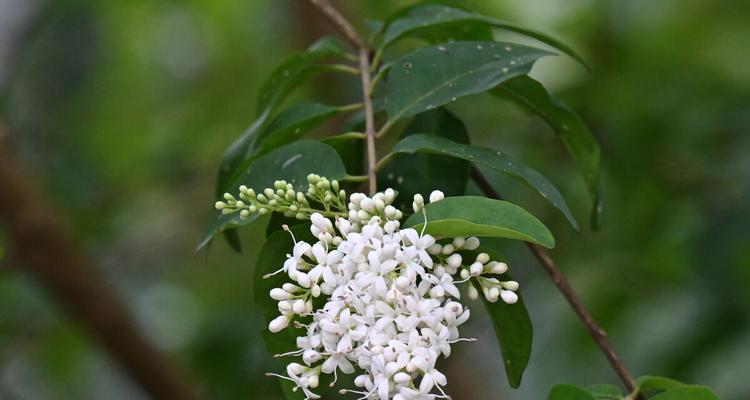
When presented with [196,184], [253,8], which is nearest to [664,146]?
[196,184]

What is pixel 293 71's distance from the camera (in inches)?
47.9

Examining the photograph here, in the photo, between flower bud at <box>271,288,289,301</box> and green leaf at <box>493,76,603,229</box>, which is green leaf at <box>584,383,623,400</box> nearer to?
green leaf at <box>493,76,603,229</box>

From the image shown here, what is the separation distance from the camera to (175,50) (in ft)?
11.0

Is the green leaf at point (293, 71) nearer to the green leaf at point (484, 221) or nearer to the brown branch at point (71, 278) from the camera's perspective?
the green leaf at point (484, 221)

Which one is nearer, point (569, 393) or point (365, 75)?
point (569, 393)

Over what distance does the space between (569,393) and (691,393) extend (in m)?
0.11

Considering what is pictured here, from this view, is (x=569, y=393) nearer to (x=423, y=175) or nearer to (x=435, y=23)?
(x=423, y=175)

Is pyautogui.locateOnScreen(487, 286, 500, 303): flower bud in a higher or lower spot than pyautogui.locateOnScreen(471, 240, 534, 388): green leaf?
higher

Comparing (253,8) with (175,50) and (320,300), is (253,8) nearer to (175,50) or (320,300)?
(175,50)

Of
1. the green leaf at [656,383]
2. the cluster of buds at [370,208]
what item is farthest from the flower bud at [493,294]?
the green leaf at [656,383]

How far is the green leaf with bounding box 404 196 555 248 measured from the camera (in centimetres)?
82

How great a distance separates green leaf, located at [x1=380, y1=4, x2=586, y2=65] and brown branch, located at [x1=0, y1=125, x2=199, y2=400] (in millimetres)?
1169

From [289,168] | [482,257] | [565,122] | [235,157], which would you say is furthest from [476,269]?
[235,157]

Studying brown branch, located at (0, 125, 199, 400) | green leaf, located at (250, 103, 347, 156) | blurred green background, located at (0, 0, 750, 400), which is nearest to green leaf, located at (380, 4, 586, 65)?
green leaf, located at (250, 103, 347, 156)
